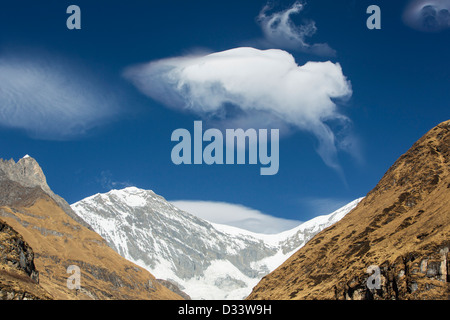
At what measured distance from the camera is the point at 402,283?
432ft

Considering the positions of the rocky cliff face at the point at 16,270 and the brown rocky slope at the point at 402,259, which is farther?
the brown rocky slope at the point at 402,259

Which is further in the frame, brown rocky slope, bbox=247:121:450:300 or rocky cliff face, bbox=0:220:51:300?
brown rocky slope, bbox=247:121:450:300

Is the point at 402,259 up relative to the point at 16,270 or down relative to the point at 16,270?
up

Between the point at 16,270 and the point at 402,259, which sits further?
the point at 402,259
